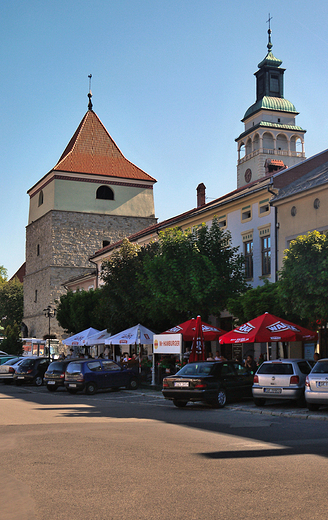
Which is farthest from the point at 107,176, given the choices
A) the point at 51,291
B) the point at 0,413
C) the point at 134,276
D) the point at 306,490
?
the point at 306,490

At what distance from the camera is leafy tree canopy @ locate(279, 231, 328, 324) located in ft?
62.7

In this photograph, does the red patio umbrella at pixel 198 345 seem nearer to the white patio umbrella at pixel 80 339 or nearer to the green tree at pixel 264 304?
the green tree at pixel 264 304

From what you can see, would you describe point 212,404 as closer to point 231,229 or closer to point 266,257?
point 266,257

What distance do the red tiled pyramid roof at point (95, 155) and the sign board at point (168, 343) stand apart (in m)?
39.8

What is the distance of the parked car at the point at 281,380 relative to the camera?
17.5 m

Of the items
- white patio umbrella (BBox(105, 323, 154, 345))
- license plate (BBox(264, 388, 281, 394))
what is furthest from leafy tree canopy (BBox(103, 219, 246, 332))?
license plate (BBox(264, 388, 281, 394))

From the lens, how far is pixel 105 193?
213 ft

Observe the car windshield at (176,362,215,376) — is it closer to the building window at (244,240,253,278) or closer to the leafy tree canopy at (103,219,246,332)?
the leafy tree canopy at (103,219,246,332)

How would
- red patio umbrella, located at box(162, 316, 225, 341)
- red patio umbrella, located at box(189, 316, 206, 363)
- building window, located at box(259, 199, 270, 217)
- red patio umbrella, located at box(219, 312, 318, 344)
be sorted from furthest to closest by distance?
1. building window, located at box(259, 199, 270, 217)
2. red patio umbrella, located at box(162, 316, 225, 341)
3. red patio umbrella, located at box(189, 316, 206, 363)
4. red patio umbrella, located at box(219, 312, 318, 344)

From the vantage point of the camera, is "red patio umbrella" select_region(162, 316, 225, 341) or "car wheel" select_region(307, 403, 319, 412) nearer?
"car wheel" select_region(307, 403, 319, 412)

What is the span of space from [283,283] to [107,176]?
151 feet

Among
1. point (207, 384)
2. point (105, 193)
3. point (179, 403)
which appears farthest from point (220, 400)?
point (105, 193)

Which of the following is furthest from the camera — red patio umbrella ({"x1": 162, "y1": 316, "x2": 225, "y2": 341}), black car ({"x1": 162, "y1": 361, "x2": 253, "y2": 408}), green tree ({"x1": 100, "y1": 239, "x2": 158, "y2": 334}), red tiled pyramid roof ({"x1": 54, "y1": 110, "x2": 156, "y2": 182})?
red tiled pyramid roof ({"x1": 54, "y1": 110, "x2": 156, "y2": 182})

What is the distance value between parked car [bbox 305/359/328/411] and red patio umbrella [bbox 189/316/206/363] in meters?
7.49
